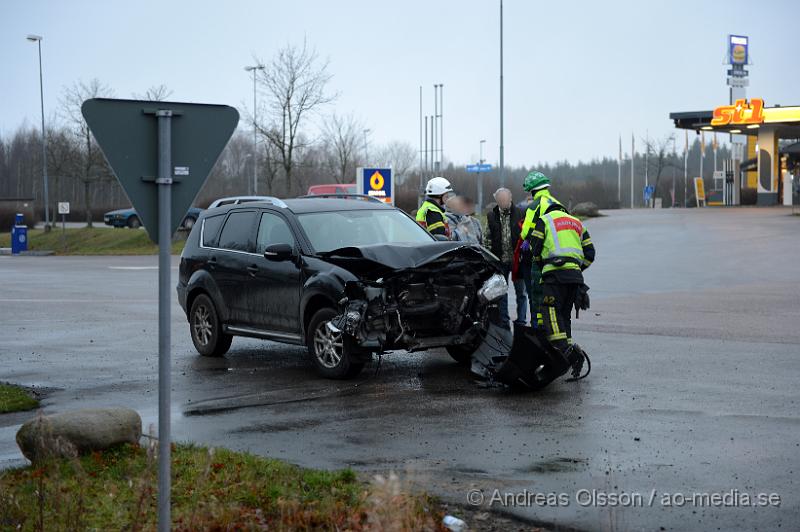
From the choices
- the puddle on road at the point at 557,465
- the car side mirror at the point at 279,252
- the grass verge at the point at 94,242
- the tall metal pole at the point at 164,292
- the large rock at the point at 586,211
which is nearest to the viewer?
the tall metal pole at the point at 164,292

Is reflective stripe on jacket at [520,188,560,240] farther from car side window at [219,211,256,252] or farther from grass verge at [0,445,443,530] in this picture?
grass verge at [0,445,443,530]

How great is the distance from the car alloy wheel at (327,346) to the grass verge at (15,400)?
9.20 feet

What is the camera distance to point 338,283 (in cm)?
1029

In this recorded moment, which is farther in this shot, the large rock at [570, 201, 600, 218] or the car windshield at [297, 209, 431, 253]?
the large rock at [570, 201, 600, 218]

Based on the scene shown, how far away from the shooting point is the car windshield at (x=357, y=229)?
36.7ft

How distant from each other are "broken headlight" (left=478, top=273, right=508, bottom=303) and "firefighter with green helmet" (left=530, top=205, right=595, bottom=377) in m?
0.42

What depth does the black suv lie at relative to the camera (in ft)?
33.2

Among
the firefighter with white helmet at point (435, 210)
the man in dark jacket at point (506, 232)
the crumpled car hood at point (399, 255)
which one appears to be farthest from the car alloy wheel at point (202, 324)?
the man in dark jacket at point (506, 232)

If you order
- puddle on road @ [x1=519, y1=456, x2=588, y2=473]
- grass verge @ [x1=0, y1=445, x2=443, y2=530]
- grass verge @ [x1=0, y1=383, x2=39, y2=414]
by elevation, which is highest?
grass verge @ [x1=0, y1=445, x2=443, y2=530]

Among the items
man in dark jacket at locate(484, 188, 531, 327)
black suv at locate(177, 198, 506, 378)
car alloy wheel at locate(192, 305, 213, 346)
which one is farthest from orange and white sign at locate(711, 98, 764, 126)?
car alloy wheel at locate(192, 305, 213, 346)

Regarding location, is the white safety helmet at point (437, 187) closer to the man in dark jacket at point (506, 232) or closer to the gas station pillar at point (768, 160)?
the man in dark jacket at point (506, 232)

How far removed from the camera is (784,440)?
7410mm

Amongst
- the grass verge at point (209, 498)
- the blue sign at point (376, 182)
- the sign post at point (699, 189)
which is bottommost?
the grass verge at point (209, 498)

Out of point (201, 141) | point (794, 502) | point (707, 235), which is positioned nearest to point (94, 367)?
point (201, 141)
